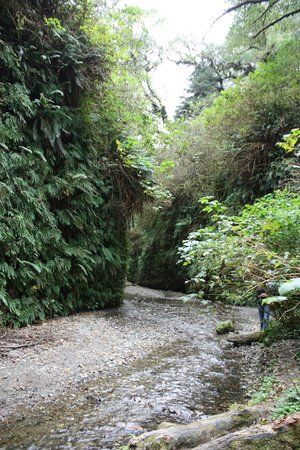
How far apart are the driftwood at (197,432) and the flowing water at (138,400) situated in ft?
1.62

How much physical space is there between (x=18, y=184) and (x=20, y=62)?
108 inches

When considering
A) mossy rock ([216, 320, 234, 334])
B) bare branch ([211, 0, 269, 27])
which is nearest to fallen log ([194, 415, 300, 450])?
mossy rock ([216, 320, 234, 334])

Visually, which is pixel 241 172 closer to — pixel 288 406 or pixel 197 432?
pixel 288 406

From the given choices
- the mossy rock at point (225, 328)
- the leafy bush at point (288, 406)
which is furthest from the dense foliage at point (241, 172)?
the leafy bush at point (288, 406)

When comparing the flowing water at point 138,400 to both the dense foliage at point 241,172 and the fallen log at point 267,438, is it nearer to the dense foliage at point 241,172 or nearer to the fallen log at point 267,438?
the dense foliage at point 241,172

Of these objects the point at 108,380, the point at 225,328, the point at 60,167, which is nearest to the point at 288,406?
the point at 108,380

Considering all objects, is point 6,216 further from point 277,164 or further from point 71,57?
point 277,164

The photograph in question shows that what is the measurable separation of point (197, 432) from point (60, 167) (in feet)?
22.0

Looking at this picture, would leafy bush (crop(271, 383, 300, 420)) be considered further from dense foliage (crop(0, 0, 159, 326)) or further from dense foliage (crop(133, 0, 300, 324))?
dense foliage (crop(0, 0, 159, 326))

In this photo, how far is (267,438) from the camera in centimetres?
221

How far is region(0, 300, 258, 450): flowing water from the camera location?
11.2ft

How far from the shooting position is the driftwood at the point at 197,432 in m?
2.81

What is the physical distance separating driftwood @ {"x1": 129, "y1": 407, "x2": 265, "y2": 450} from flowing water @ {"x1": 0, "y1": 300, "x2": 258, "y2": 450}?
19.4 inches

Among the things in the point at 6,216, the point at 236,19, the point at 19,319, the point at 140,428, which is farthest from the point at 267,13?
the point at 140,428
